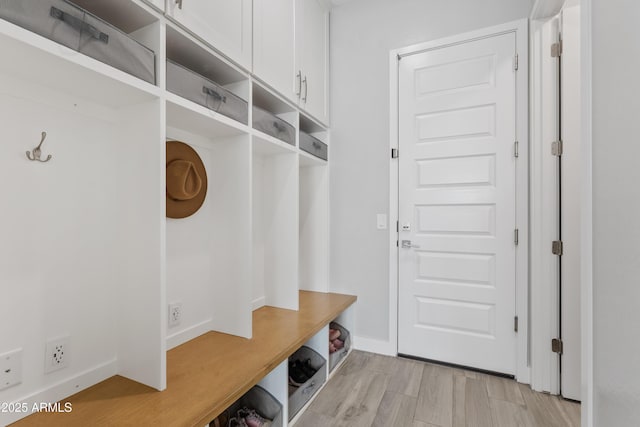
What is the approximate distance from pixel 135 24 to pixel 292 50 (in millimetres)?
1048

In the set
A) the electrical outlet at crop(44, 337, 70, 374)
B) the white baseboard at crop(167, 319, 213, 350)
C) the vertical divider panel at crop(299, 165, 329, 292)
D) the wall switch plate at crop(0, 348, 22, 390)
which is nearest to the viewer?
the wall switch plate at crop(0, 348, 22, 390)

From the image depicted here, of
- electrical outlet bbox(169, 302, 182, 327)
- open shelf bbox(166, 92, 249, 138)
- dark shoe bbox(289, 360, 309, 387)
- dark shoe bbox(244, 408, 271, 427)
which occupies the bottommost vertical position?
dark shoe bbox(289, 360, 309, 387)

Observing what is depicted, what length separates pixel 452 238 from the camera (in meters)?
2.15

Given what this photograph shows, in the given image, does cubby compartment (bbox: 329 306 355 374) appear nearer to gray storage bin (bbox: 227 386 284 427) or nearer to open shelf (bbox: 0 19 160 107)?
gray storage bin (bbox: 227 386 284 427)

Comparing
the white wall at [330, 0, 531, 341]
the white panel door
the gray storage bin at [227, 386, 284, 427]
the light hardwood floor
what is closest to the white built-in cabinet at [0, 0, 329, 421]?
the gray storage bin at [227, 386, 284, 427]

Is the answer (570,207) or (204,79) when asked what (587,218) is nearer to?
(570,207)

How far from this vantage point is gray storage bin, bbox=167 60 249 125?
3.99 feet

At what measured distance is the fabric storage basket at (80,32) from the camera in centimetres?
80

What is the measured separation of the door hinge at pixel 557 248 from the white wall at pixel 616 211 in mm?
924

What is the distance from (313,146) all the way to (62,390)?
1.91 meters

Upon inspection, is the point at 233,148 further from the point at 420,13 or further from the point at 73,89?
the point at 420,13

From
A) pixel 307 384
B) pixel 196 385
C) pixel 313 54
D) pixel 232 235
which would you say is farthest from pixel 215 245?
pixel 313 54

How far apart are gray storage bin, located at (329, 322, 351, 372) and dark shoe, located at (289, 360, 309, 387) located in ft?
0.78

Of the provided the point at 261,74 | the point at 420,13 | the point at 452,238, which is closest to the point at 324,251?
the point at 452,238
